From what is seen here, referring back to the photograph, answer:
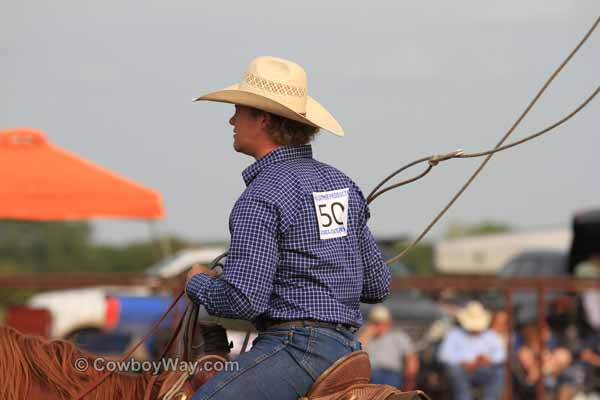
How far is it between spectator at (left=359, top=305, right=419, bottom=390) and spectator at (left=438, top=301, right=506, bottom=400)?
0.34 meters

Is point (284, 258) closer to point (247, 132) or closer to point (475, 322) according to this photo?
point (247, 132)

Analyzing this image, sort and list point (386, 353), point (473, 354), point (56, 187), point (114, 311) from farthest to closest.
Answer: point (114, 311)
point (386, 353)
point (473, 354)
point (56, 187)

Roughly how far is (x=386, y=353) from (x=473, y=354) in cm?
83

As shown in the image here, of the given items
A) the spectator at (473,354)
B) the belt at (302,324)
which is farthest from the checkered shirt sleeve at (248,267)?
the spectator at (473,354)

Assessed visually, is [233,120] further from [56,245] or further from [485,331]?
[56,245]

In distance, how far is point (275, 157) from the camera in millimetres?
4211

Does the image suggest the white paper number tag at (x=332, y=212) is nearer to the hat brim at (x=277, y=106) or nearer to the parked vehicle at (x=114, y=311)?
the hat brim at (x=277, y=106)

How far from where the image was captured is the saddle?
3971mm

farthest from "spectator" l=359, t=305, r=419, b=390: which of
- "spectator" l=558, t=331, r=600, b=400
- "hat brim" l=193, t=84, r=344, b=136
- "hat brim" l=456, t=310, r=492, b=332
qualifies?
"hat brim" l=193, t=84, r=344, b=136

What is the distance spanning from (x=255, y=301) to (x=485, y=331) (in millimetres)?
7421

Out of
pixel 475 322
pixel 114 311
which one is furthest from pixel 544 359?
pixel 114 311

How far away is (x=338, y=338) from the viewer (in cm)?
410

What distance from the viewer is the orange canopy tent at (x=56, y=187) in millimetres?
10438

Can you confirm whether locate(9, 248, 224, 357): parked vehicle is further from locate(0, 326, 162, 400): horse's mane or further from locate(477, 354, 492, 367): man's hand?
locate(0, 326, 162, 400): horse's mane
